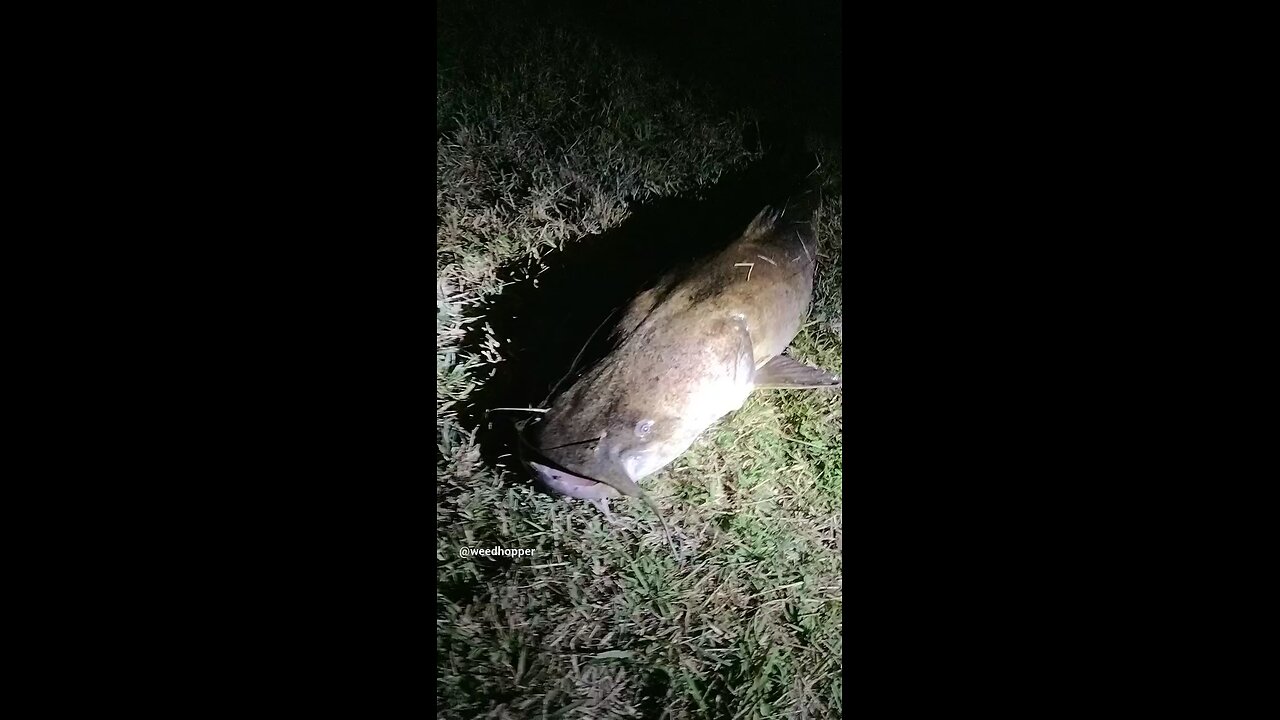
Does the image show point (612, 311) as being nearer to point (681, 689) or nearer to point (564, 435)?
point (564, 435)

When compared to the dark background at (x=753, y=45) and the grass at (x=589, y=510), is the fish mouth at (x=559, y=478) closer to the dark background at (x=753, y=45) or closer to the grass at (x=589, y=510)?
the grass at (x=589, y=510)

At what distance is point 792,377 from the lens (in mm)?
2688

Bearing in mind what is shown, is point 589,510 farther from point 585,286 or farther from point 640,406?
point 585,286

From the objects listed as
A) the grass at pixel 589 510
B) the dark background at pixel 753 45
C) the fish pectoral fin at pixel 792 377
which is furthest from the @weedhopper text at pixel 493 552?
the dark background at pixel 753 45

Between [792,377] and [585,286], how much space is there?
29.9 inches

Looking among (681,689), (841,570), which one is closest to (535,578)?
(681,689)

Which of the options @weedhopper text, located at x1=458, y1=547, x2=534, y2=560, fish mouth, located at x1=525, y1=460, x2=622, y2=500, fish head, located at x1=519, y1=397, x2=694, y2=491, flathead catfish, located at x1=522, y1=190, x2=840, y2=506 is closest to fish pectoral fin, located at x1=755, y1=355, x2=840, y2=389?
flathead catfish, located at x1=522, y1=190, x2=840, y2=506

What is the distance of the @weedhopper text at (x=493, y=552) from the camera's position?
7.76ft

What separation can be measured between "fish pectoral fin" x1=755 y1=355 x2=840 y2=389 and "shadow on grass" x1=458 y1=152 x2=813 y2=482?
457 mm

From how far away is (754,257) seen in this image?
9.07 feet

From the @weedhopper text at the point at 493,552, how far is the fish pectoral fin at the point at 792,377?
3.01 ft

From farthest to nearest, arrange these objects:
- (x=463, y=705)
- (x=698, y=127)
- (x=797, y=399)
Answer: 1. (x=698, y=127)
2. (x=797, y=399)
3. (x=463, y=705)

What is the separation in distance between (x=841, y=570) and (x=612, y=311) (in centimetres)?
111

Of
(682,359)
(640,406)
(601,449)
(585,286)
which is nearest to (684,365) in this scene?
(682,359)
